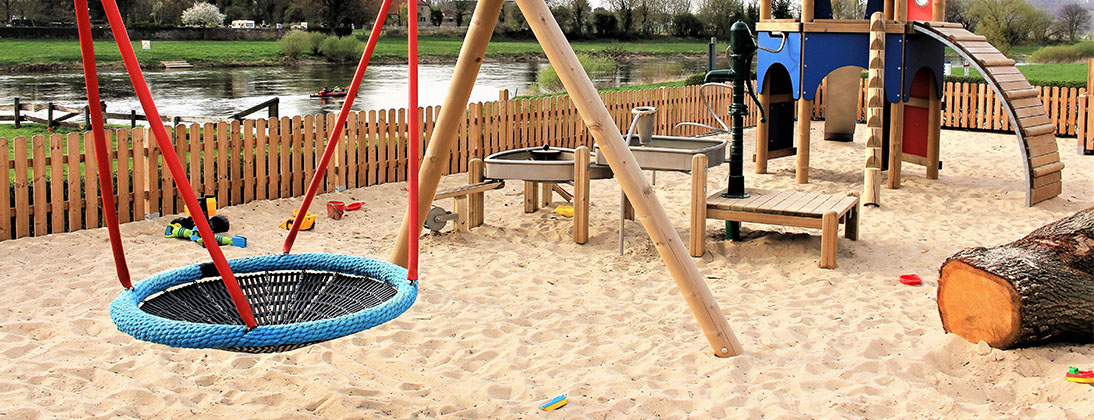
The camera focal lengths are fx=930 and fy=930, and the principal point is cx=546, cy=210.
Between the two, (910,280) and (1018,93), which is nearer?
(910,280)

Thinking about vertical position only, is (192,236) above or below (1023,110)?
below

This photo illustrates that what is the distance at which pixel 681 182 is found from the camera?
10523mm

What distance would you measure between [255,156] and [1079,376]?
763cm

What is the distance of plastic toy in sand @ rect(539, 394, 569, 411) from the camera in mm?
4254

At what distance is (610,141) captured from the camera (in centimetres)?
473

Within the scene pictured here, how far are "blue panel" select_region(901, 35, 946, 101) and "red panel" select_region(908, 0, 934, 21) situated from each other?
1.17 feet

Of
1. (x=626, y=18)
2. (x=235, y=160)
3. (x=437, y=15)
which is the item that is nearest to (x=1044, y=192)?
(x=235, y=160)

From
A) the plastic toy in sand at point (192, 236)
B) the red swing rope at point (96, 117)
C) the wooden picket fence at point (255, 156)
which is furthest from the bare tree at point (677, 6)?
the red swing rope at point (96, 117)

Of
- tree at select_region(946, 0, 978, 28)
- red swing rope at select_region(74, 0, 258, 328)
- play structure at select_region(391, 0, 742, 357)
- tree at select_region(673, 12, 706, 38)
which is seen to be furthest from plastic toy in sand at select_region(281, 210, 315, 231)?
tree at select_region(673, 12, 706, 38)

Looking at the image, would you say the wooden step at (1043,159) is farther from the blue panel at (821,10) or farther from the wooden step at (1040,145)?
the blue panel at (821,10)

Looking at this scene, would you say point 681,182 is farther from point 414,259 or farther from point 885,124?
point 414,259

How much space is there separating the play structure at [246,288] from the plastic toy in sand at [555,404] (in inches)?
33.5

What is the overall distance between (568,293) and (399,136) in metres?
4.59

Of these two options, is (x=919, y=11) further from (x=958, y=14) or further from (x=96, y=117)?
(x=958, y=14)
